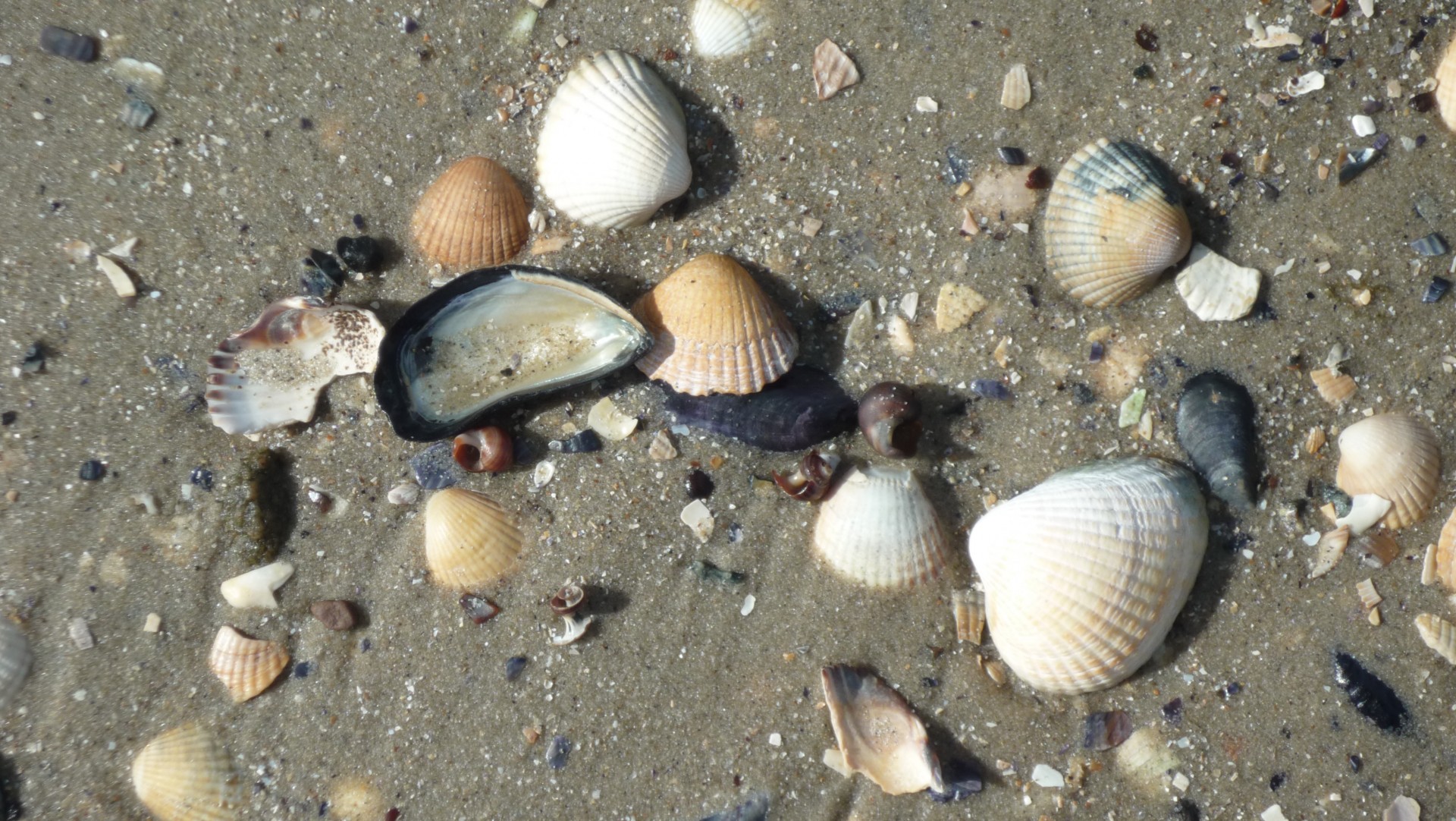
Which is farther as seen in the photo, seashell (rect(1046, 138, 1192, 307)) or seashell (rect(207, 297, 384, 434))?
seashell (rect(207, 297, 384, 434))

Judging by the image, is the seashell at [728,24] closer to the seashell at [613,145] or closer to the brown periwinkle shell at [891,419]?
the seashell at [613,145]

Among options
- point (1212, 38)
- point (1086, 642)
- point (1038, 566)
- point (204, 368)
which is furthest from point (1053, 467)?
point (204, 368)

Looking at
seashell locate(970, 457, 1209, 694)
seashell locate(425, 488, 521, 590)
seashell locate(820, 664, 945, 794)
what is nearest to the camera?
seashell locate(970, 457, 1209, 694)

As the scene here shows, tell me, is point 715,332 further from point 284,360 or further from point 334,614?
point 334,614

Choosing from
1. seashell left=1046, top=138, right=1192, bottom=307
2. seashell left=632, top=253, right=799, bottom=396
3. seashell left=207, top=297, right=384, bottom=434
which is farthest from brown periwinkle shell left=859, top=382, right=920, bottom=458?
seashell left=207, top=297, right=384, bottom=434

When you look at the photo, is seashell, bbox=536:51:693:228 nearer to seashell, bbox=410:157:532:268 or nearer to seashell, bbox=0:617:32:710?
seashell, bbox=410:157:532:268

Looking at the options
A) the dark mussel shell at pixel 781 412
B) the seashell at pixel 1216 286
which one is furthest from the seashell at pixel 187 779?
the seashell at pixel 1216 286

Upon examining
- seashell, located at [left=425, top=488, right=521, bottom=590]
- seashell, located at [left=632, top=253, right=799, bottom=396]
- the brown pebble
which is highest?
seashell, located at [left=632, top=253, right=799, bottom=396]
